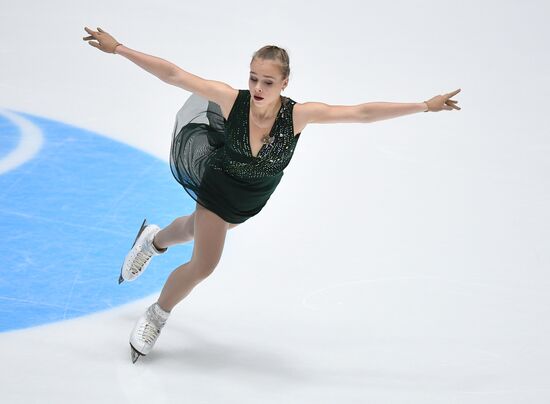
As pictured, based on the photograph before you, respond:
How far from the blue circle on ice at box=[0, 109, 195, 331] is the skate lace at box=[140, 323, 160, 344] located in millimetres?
516

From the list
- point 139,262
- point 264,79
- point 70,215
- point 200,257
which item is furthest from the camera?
point 70,215

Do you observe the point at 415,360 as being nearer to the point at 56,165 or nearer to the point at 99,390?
the point at 99,390

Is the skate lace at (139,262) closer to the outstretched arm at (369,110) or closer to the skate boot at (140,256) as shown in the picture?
the skate boot at (140,256)

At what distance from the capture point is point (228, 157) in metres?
4.06

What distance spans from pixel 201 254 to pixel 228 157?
17.7 inches

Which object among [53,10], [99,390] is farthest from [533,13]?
[99,390]

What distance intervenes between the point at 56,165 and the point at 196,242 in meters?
2.48

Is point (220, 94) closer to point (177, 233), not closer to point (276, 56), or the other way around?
point (276, 56)

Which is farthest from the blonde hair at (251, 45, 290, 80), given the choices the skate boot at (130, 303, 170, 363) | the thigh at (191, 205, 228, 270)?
the skate boot at (130, 303, 170, 363)

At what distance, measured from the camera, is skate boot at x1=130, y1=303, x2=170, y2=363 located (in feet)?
13.1

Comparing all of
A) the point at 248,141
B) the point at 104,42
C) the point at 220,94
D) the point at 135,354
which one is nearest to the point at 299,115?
the point at 248,141

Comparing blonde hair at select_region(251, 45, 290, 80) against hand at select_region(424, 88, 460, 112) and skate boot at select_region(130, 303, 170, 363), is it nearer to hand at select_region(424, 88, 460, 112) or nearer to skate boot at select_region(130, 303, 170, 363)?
hand at select_region(424, 88, 460, 112)

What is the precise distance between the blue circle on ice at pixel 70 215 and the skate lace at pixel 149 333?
52cm

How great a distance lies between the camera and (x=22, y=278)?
471 cm
